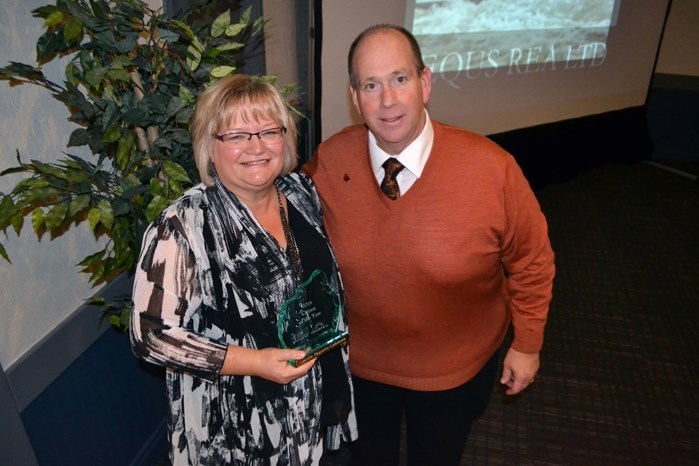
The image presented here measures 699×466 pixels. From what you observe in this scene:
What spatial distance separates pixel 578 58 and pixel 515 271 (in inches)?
155

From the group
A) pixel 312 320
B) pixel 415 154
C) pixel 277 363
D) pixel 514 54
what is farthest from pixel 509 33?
pixel 277 363

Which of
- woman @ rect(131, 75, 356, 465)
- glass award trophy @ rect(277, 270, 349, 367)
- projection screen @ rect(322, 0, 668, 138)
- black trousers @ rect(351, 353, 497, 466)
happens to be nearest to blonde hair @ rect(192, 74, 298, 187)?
woman @ rect(131, 75, 356, 465)

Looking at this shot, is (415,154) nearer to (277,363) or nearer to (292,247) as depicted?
(292,247)

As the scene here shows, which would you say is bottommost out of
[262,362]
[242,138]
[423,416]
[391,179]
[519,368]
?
[423,416]

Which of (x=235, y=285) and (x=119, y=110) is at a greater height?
(x=119, y=110)

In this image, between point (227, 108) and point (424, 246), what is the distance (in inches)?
22.9

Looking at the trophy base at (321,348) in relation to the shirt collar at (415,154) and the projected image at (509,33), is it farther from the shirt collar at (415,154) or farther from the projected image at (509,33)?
the projected image at (509,33)

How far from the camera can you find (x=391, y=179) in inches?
56.7

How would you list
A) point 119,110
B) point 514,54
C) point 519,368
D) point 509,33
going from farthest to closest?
point 514,54 → point 509,33 → point 519,368 → point 119,110

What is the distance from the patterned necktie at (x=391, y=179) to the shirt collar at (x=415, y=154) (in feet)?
0.05

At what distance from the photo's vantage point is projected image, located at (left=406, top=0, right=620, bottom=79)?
12.5 ft

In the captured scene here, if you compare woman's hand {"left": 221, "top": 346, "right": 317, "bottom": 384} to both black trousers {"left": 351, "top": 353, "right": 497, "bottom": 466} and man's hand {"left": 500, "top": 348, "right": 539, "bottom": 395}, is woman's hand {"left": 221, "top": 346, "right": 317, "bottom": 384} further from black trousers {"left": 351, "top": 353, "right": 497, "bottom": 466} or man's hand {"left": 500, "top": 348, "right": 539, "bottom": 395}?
man's hand {"left": 500, "top": 348, "right": 539, "bottom": 395}

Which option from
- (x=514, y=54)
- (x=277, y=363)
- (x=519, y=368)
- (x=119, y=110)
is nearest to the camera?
(x=277, y=363)

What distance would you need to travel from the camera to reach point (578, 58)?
15.8 ft
